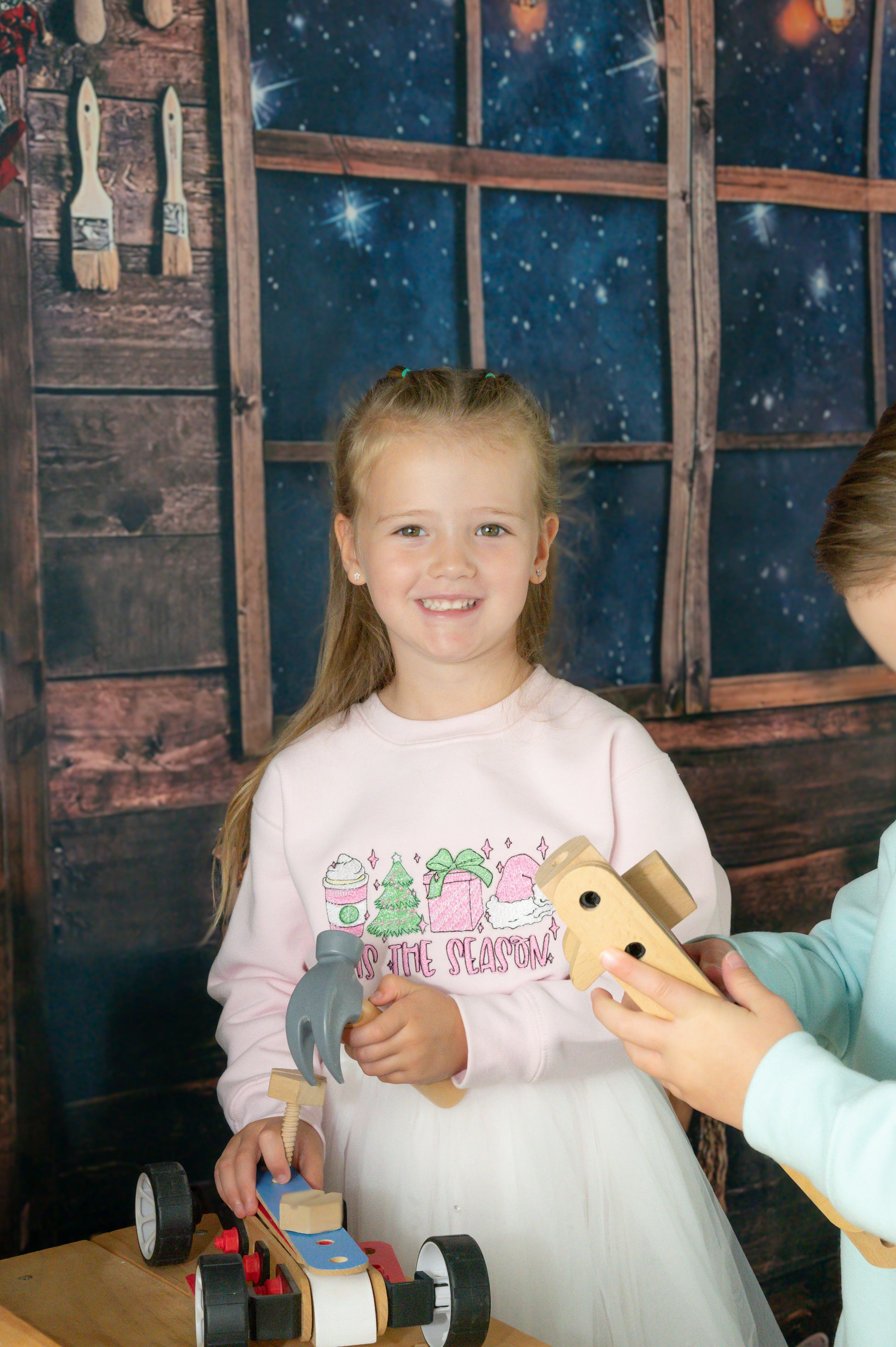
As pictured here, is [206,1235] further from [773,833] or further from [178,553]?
[773,833]

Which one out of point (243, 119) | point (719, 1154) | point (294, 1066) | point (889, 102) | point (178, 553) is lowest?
point (719, 1154)

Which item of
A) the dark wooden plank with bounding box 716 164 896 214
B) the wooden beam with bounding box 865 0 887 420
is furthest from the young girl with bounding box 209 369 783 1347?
the wooden beam with bounding box 865 0 887 420

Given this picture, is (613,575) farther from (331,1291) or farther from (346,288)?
(331,1291)

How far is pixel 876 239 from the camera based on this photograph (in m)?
2.09

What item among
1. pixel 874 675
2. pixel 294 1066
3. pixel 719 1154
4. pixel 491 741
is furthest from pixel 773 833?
pixel 294 1066

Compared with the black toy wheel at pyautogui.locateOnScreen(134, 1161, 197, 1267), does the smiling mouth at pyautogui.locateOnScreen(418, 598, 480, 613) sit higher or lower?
higher

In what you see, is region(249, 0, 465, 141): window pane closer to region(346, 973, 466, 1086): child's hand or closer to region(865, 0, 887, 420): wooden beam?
region(865, 0, 887, 420): wooden beam

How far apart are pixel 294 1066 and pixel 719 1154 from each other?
39.3 inches

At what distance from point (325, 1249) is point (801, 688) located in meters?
1.39

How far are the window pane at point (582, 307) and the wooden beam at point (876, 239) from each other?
1.34 ft

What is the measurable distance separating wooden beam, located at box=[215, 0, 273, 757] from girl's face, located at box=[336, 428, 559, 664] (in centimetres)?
39

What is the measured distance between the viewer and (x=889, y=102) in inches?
82.8

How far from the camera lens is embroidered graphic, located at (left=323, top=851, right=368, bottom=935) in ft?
4.08

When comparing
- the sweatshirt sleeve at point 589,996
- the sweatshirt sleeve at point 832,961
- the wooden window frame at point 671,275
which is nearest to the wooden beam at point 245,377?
the wooden window frame at point 671,275
